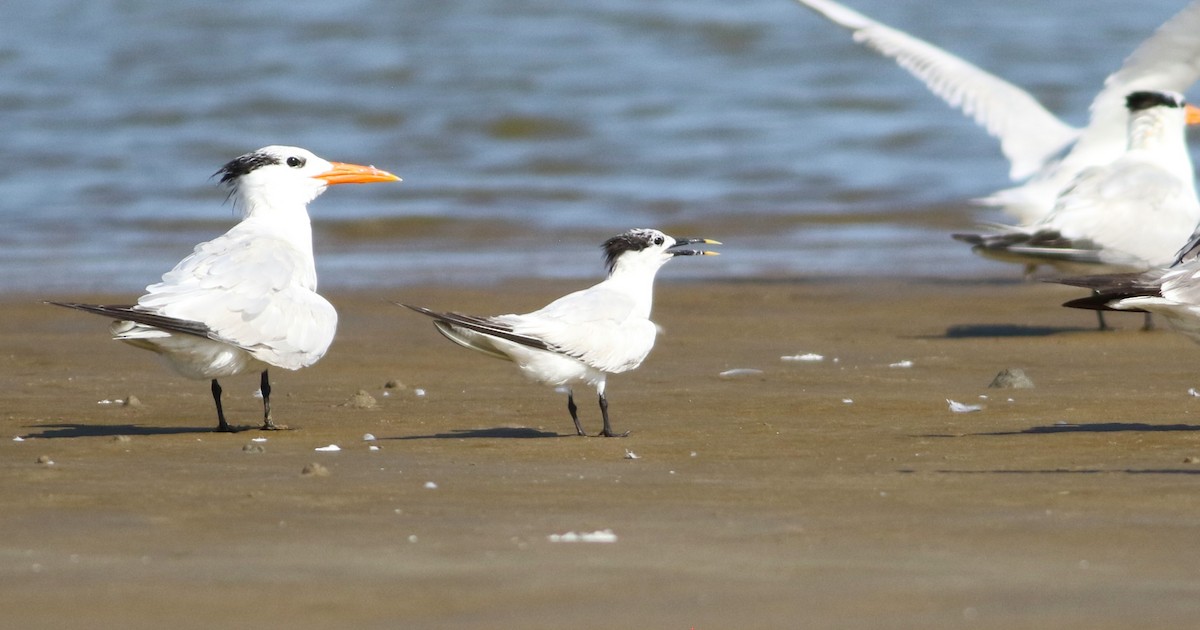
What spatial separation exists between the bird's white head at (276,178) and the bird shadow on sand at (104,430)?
43.4 inches

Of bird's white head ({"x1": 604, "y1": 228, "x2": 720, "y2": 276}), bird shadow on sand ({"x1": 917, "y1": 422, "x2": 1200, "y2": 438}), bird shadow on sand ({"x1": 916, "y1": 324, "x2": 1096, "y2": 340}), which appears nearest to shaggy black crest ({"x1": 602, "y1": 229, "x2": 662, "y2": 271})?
bird's white head ({"x1": 604, "y1": 228, "x2": 720, "y2": 276})

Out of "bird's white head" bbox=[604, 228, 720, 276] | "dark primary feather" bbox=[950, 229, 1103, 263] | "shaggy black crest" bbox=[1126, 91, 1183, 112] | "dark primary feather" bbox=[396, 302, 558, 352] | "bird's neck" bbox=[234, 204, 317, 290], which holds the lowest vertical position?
"dark primary feather" bbox=[950, 229, 1103, 263]

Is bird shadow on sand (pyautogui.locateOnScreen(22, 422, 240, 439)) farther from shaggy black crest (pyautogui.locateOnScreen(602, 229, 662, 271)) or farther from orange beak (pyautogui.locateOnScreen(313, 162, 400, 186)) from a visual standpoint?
shaggy black crest (pyautogui.locateOnScreen(602, 229, 662, 271))

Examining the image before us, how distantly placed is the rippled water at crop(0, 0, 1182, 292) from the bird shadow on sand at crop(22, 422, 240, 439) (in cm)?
475

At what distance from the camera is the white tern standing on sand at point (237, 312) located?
5.84 meters

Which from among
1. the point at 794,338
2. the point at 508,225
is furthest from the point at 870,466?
the point at 508,225

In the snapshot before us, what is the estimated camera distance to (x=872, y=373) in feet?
24.5

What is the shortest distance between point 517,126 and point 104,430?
14666mm

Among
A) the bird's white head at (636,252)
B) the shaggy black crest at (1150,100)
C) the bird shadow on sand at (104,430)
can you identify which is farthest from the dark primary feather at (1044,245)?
the bird shadow on sand at (104,430)

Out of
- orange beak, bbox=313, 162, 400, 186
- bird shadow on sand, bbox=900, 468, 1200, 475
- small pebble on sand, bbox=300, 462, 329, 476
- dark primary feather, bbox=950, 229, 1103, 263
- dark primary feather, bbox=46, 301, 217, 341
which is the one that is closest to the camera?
bird shadow on sand, bbox=900, 468, 1200, 475

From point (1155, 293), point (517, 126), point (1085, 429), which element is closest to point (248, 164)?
point (1085, 429)

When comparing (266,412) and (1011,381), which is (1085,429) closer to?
(1011,381)

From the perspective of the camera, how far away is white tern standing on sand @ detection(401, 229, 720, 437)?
231 inches

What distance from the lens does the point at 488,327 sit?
18.9 ft
